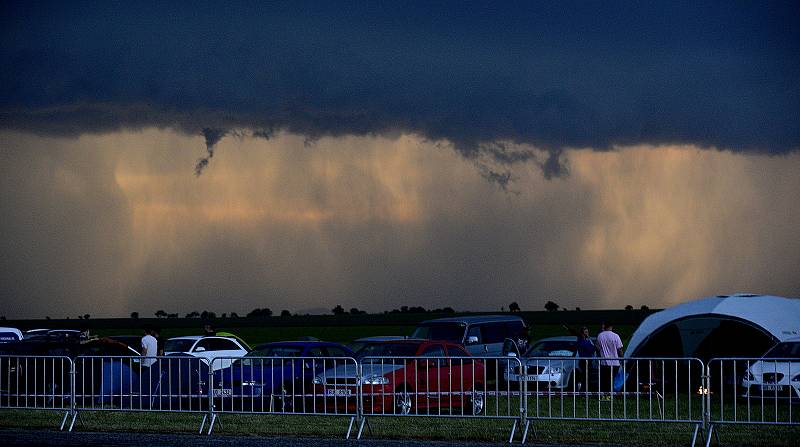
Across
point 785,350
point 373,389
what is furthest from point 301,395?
point 785,350

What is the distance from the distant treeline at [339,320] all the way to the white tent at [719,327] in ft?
271

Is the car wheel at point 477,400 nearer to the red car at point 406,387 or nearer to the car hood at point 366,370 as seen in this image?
the red car at point 406,387

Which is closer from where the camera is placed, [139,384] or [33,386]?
[139,384]

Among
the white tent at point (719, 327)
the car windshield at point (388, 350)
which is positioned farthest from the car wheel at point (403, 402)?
the white tent at point (719, 327)

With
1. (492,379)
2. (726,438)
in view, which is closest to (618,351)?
(492,379)

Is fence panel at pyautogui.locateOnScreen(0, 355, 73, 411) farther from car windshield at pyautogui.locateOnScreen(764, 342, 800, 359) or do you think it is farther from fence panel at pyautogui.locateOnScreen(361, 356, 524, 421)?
car windshield at pyautogui.locateOnScreen(764, 342, 800, 359)

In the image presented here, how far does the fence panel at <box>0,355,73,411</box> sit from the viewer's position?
17.5m

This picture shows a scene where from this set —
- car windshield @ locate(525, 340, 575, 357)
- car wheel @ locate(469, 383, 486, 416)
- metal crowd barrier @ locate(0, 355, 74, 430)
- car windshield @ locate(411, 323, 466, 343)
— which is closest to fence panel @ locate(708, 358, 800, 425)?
car wheel @ locate(469, 383, 486, 416)

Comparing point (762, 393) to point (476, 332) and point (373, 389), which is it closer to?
point (373, 389)

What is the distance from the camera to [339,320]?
140875 millimetres

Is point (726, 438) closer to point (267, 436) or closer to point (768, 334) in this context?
point (267, 436)

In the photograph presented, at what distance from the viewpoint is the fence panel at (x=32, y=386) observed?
1753 centimetres

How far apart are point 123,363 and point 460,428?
5569 mm

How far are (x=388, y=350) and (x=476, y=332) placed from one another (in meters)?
10.8
